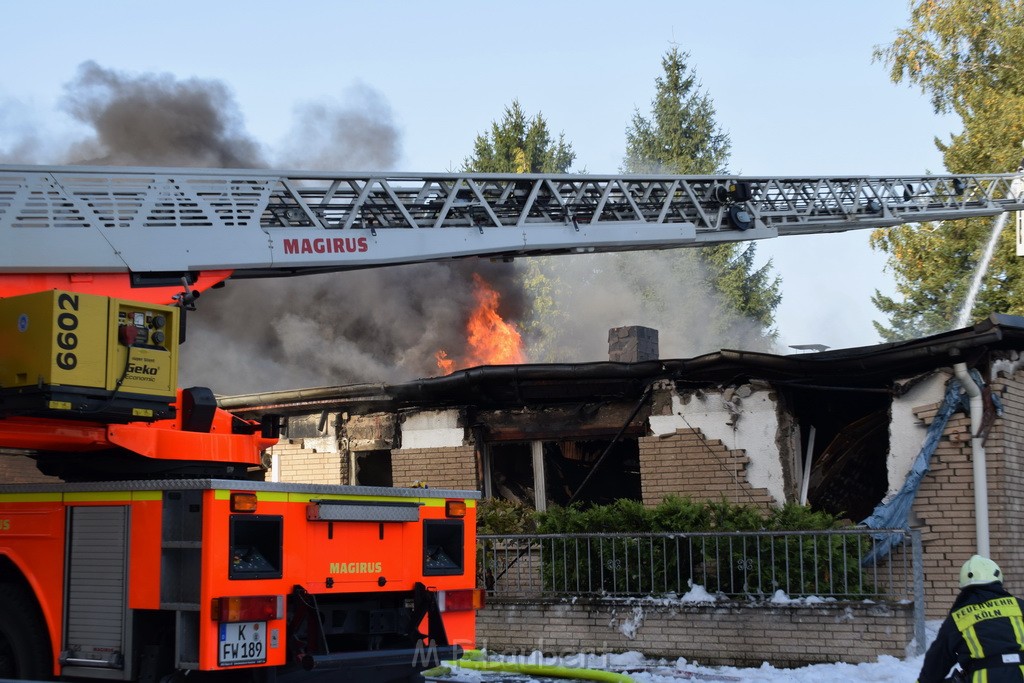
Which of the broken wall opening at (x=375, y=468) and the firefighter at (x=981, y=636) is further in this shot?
the broken wall opening at (x=375, y=468)

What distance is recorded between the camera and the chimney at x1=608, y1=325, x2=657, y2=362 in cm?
1585

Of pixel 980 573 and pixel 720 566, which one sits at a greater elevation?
pixel 980 573

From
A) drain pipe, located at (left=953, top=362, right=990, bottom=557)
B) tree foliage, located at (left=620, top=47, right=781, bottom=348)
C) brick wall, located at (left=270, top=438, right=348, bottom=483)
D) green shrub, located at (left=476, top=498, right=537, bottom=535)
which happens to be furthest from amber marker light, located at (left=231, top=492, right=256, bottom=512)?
tree foliage, located at (left=620, top=47, right=781, bottom=348)

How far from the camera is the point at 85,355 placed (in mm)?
6883

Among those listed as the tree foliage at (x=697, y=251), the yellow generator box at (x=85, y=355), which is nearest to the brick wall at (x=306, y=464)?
the yellow generator box at (x=85, y=355)

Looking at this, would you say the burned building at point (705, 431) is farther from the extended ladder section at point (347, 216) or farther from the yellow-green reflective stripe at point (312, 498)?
the yellow-green reflective stripe at point (312, 498)

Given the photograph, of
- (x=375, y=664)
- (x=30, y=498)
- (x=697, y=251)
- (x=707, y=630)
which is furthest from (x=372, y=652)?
(x=697, y=251)

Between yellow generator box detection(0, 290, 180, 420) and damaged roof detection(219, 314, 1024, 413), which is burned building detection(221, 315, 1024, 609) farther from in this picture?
yellow generator box detection(0, 290, 180, 420)

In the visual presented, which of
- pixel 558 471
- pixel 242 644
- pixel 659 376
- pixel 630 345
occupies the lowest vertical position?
pixel 242 644

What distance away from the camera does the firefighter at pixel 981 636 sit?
5469 millimetres

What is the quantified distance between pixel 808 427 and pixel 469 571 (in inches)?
299

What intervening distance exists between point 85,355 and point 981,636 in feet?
16.7

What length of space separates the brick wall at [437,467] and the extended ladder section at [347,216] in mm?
4486

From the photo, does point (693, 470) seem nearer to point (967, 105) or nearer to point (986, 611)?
point (986, 611)
